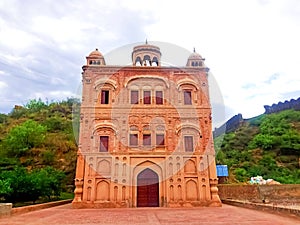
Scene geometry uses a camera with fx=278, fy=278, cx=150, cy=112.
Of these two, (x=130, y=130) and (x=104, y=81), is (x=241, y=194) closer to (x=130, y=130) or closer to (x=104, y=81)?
(x=130, y=130)

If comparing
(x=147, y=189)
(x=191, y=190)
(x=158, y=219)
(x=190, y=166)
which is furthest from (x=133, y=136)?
(x=158, y=219)

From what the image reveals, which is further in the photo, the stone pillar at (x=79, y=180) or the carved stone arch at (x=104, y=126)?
the carved stone arch at (x=104, y=126)

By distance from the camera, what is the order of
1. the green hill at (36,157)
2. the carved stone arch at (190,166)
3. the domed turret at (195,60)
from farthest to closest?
the domed turret at (195,60) < the carved stone arch at (190,166) < the green hill at (36,157)

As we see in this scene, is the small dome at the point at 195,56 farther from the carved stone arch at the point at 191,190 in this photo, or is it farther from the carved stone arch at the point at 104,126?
the carved stone arch at the point at 191,190

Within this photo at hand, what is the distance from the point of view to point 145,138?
17.7 metres

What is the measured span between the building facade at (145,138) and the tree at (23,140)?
12658 mm

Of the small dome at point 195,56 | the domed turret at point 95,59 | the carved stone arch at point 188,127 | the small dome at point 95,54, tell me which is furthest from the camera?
the small dome at point 195,56

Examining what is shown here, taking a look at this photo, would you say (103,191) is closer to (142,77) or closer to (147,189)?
(147,189)

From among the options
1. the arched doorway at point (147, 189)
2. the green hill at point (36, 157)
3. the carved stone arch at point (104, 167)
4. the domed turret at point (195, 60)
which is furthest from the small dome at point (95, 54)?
the arched doorway at point (147, 189)

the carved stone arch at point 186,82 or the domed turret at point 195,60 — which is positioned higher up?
the domed turret at point 195,60

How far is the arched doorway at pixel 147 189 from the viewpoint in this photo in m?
16.9

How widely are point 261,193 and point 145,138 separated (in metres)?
9.09

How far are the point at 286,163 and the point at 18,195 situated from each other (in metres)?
33.9

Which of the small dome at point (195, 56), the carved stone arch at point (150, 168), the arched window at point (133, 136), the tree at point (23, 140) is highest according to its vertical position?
the small dome at point (195, 56)
